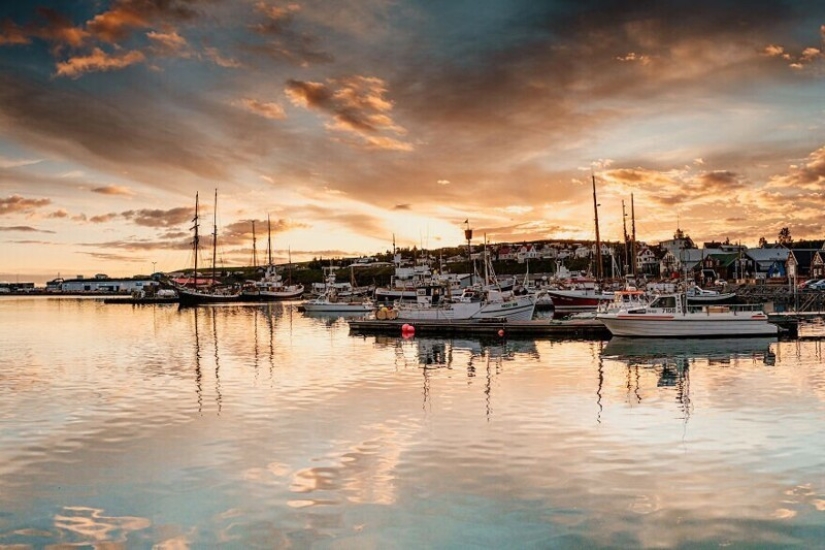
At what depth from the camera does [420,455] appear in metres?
17.3

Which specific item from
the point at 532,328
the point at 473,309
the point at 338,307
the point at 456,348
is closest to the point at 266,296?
the point at 338,307

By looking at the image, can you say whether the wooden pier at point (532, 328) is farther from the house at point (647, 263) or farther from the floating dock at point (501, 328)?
the house at point (647, 263)

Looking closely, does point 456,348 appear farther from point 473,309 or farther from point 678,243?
point 678,243

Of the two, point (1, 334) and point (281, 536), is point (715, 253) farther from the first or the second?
point (281, 536)

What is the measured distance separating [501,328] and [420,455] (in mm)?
33884

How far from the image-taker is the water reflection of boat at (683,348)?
37.6 meters

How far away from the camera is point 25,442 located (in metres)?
19.5

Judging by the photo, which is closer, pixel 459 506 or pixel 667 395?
pixel 459 506

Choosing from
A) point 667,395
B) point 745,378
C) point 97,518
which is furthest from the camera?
point 745,378

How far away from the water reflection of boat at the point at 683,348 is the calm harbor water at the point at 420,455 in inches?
110

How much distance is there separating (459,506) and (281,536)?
3.62 metres

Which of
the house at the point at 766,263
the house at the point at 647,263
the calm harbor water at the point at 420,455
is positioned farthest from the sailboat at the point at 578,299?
the house at the point at 647,263

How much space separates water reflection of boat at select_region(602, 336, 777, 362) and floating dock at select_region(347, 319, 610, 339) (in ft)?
8.62

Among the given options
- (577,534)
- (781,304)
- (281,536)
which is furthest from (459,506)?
(781,304)
